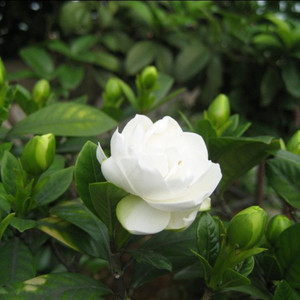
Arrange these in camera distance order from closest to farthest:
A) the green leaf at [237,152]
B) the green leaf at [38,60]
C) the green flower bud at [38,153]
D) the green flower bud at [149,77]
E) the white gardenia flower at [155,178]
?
the white gardenia flower at [155,178], the green flower bud at [38,153], the green leaf at [237,152], the green flower bud at [149,77], the green leaf at [38,60]

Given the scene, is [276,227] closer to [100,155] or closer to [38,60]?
[100,155]

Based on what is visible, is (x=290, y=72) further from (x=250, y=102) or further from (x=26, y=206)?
(x=26, y=206)

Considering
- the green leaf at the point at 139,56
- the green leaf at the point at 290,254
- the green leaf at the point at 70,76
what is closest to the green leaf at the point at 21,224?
the green leaf at the point at 290,254

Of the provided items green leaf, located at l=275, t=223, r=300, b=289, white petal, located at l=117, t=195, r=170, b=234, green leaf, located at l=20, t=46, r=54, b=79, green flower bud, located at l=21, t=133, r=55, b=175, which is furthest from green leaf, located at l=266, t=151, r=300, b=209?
green leaf, located at l=20, t=46, r=54, b=79

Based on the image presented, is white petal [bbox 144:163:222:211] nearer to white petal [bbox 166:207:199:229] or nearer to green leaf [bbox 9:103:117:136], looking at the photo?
white petal [bbox 166:207:199:229]

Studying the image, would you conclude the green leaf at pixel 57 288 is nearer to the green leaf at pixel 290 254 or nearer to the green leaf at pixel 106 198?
the green leaf at pixel 106 198

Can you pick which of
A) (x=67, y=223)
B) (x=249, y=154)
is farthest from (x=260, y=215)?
(x=67, y=223)

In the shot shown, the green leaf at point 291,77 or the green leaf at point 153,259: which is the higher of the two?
the green leaf at point 153,259
